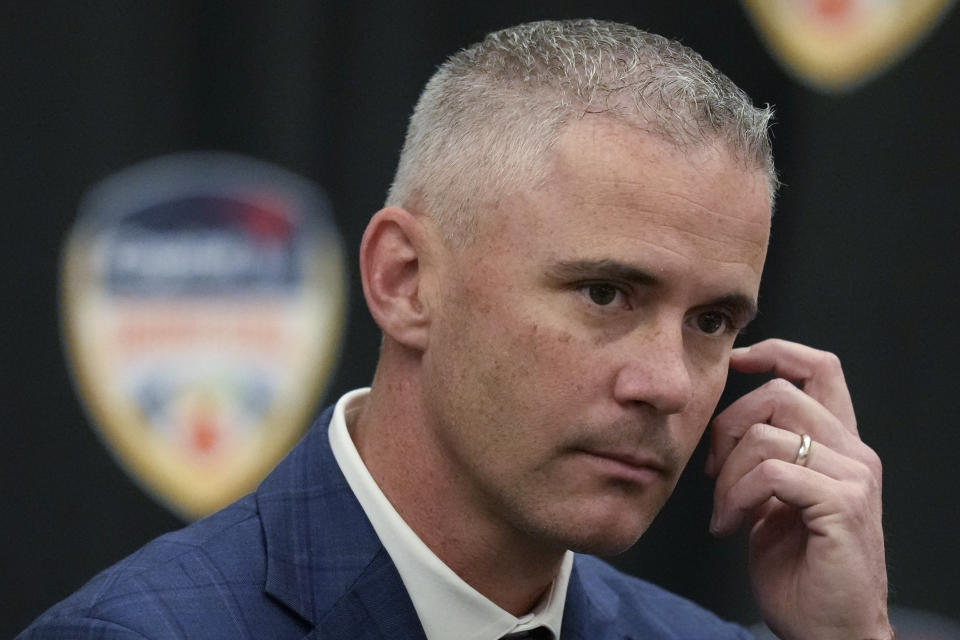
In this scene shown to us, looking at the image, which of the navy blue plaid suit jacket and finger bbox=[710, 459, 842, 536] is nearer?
the navy blue plaid suit jacket

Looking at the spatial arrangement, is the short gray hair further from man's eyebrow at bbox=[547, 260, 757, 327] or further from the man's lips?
the man's lips

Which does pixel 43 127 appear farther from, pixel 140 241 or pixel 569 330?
pixel 569 330

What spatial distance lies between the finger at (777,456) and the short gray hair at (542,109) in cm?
37

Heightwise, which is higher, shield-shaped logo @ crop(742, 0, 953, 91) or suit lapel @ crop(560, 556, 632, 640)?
shield-shaped logo @ crop(742, 0, 953, 91)

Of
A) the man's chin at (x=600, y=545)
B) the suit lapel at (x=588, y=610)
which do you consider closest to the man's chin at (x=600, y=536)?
the man's chin at (x=600, y=545)

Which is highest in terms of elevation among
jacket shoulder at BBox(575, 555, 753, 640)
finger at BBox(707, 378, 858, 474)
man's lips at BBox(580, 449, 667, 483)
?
finger at BBox(707, 378, 858, 474)

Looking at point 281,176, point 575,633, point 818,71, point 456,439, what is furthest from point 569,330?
point 818,71

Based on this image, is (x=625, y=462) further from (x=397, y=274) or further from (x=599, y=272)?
(x=397, y=274)

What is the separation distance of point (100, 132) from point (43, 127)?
0.11 metres

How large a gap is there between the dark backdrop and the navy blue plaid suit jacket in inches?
41.3

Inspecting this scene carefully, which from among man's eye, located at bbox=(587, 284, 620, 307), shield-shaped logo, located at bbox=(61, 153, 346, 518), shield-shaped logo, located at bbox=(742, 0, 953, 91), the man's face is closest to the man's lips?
the man's face

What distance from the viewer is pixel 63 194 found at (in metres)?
2.66

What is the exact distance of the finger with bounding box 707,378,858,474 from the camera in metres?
1.95

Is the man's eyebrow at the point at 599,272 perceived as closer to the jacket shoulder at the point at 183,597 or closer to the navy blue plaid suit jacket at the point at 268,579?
the navy blue plaid suit jacket at the point at 268,579
